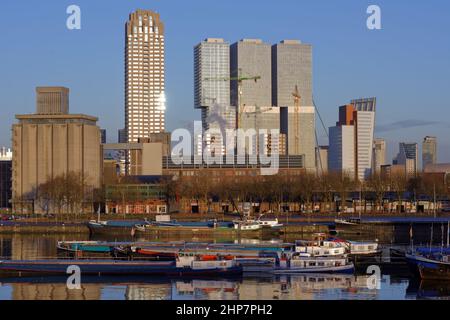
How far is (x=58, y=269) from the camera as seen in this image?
54.4 metres

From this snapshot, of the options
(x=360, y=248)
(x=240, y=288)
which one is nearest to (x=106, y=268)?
(x=240, y=288)

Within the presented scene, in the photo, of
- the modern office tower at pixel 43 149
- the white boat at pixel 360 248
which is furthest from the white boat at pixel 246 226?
the modern office tower at pixel 43 149

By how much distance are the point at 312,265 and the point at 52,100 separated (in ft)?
331

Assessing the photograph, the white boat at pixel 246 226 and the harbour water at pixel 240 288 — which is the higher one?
the white boat at pixel 246 226

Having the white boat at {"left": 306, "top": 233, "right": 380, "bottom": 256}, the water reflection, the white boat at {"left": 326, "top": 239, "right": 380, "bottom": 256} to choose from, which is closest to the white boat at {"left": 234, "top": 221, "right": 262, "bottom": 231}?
the white boat at {"left": 306, "top": 233, "right": 380, "bottom": 256}

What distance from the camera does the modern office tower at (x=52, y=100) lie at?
14625cm

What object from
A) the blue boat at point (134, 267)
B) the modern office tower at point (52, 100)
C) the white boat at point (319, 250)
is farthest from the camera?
the modern office tower at point (52, 100)

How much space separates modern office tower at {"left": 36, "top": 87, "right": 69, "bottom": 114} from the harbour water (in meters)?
95.6

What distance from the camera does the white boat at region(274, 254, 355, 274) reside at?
53781mm

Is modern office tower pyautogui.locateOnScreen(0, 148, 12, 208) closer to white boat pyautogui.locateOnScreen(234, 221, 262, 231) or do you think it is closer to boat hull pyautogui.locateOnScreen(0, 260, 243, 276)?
white boat pyautogui.locateOnScreen(234, 221, 262, 231)

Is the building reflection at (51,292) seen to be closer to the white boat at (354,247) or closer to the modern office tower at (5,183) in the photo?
the white boat at (354,247)

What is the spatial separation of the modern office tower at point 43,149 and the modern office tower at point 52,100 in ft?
32.8

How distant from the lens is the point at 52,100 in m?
147
